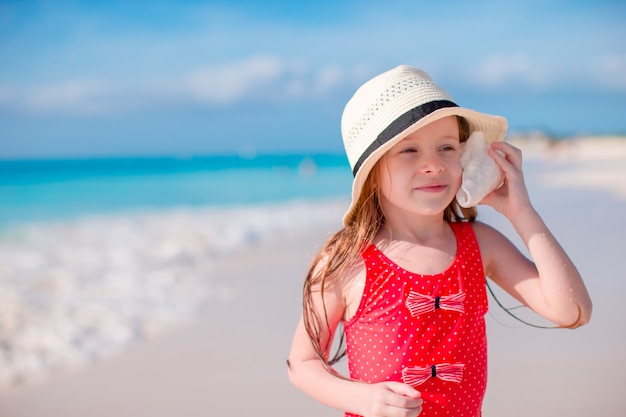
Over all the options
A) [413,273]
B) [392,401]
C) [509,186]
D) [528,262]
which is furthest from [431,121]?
[392,401]

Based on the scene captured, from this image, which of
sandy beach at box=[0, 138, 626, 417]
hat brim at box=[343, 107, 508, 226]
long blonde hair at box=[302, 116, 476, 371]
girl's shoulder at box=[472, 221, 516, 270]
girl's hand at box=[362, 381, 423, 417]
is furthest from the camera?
sandy beach at box=[0, 138, 626, 417]

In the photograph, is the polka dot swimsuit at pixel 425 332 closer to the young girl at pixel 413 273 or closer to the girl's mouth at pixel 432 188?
the young girl at pixel 413 273

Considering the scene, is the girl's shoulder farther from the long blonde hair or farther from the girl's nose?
the girl's nose

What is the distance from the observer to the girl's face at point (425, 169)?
2.02 meters

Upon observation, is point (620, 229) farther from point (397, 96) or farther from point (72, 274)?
point (397, 96)

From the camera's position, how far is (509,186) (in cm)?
211

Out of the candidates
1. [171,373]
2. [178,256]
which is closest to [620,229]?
[178,256]

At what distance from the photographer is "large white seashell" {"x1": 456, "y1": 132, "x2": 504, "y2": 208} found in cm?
202

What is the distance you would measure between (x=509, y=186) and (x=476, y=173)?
14cm

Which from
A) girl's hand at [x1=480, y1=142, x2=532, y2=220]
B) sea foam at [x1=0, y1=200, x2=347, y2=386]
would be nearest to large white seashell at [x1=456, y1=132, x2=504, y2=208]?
girl's hand at [x1=480, y1=142, x2=532, y2=220]

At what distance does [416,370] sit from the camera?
6.53ft

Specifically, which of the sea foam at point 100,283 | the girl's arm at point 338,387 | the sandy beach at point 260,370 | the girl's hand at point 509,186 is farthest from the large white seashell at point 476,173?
the sea foam at point 100,283

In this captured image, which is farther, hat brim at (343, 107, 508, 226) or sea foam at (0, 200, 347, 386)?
sea foam at (0, 200, 347, 386)

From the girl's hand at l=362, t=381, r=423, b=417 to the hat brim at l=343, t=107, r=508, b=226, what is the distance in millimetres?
573
